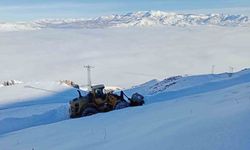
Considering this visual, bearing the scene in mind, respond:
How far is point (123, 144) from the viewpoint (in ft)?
27.1

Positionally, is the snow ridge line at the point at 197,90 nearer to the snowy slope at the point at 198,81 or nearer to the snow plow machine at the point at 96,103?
the snowy slope at the point at 198,81

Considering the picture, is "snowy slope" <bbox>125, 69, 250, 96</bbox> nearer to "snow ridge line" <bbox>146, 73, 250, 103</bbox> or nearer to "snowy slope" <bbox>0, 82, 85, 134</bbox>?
"snow ridge line" <bbox>146, 73, 250, 103</bbox>

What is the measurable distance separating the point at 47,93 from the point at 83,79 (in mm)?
99237

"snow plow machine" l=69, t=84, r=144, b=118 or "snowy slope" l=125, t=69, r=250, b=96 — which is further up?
"snow plow machine" l=69, t=84, r=144, b=118

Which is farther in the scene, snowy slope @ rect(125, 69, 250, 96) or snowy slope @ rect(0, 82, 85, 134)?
snowy slope @ rect(125, 69, 250, 96)

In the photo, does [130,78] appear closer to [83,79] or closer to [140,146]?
[83,79]

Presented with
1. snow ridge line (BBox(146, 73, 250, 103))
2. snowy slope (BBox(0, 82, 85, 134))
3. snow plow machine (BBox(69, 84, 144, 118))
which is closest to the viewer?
snow plow machine (BBox(69, 84, 144, 118))

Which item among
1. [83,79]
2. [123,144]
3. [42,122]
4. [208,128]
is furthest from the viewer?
[83,79]

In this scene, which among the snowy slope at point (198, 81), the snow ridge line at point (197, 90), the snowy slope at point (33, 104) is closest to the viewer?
the snowy slope at point (33, 104)

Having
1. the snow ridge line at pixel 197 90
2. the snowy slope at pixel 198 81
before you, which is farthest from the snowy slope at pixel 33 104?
the snowy slope at pixel 198 81

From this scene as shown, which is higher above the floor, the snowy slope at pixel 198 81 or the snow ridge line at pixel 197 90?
the snow ridge line at pixel 197 90

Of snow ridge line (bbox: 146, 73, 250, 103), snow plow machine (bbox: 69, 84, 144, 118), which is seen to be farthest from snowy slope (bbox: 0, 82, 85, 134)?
snow ridge line (bbox: 146, 73, 250, 103)

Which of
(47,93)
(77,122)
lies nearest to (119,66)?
(47,93)

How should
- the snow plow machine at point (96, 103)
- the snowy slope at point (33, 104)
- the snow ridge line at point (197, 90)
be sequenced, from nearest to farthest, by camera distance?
the snow plow machine at point (96, 103) → the snowy slope at point (33, 104) → the snow ridge line at point (197, 90)
